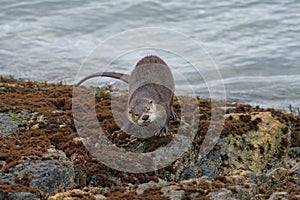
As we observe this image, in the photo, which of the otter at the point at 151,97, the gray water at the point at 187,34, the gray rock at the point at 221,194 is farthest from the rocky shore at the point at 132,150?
the gray water at the point at 187,34

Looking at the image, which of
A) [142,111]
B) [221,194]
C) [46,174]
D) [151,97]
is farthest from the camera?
[151,97]

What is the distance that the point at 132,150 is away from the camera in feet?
20.7

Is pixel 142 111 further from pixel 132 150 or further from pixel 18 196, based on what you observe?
pixel 18 196

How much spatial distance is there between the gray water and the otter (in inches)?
218

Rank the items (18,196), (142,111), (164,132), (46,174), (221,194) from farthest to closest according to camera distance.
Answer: (164,132) → (142,111) → (46,174) → (221,194) → (18,196)

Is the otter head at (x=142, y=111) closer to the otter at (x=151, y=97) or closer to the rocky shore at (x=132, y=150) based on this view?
the otter at (x=151, y=97)

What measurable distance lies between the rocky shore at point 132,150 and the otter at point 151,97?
0.22 m

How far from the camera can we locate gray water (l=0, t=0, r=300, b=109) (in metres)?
14.0

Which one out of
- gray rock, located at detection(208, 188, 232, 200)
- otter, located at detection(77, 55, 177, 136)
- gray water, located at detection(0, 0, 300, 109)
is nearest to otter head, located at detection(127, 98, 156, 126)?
otter, located at detection(77, 55, 177, 136)

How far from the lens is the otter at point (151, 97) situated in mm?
6391

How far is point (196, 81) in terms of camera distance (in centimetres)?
1381

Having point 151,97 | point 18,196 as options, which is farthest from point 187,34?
point 18,196

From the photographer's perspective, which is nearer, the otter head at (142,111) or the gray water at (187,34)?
the otter head at (142,111)

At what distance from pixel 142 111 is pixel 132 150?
494 mm
